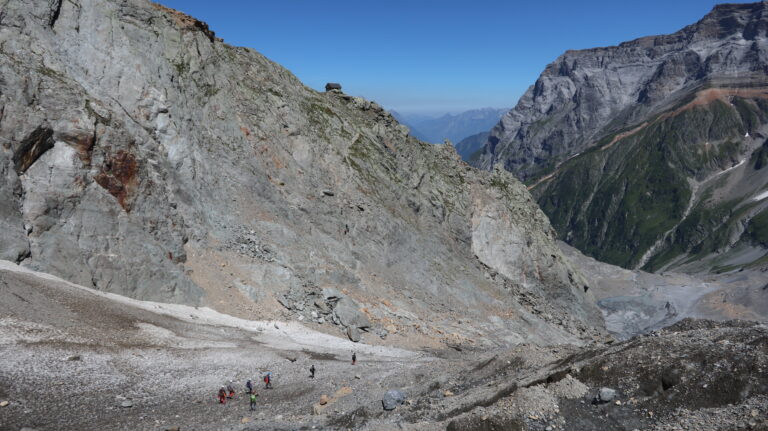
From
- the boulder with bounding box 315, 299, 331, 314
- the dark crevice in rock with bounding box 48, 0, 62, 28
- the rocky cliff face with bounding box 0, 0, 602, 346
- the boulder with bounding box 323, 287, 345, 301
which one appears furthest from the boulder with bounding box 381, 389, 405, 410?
the dark crevice in rock with bounding box 48, 0, 62, 28

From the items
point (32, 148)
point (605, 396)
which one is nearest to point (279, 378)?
point (605, 396)

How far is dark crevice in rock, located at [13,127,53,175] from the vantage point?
1634 inches

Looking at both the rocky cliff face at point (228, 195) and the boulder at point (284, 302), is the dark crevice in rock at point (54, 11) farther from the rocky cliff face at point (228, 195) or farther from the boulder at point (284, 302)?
the boulder at point (284, 302)

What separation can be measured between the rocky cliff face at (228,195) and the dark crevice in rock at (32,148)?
13 centimetres

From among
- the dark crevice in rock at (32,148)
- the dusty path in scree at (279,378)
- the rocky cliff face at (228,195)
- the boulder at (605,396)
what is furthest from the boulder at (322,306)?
the boulder at (605,396)

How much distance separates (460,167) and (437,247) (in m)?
27.1

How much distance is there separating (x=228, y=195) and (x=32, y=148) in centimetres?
2157

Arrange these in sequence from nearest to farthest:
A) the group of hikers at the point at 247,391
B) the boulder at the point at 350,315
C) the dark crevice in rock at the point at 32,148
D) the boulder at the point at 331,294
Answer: the group of hikers at the point at 247,391
the dark crevice in rock at the point at 32,148
the boulder at the point at 350,315
the boulder at the point at 331,294

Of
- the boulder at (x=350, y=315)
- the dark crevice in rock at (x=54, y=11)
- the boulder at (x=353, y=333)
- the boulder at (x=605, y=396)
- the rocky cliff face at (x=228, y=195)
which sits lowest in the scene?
the boulder at (x=353, y=333)

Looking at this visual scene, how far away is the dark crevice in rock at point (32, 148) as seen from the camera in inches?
1634

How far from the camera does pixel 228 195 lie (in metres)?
60.3

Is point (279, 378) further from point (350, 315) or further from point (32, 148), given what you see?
point (32, 148)

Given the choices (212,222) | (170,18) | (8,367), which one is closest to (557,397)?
(8,367)

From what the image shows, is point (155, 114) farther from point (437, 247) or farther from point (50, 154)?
point (437, 247)
